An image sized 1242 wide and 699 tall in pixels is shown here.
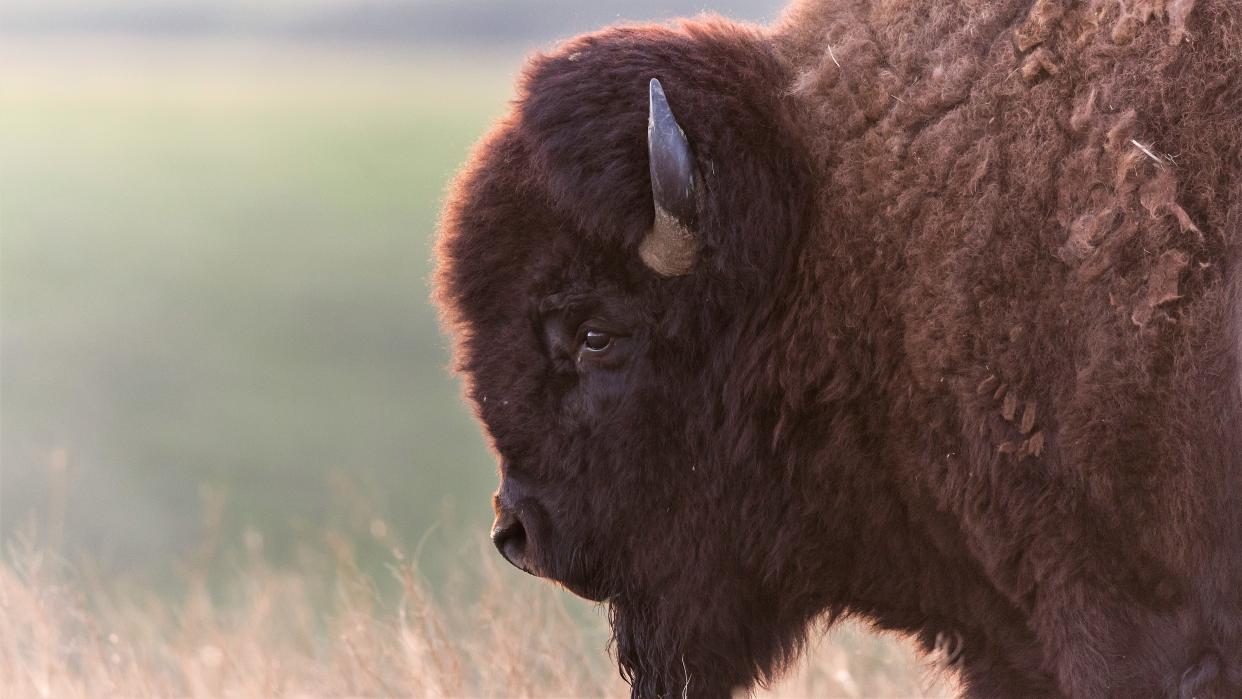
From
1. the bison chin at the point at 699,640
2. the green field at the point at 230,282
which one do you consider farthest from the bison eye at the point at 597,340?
the green field at the point at 230,282

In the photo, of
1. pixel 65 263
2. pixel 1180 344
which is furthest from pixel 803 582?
pixel 65 263

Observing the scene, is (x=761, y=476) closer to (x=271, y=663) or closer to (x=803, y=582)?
(x=803, y=582)

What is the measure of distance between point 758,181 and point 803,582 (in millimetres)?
915

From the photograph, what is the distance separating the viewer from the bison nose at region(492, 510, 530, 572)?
3246 millimetres

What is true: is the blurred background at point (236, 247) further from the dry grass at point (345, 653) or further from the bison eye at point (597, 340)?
the bison eye at point (597, 340)

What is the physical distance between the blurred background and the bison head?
52.6 ft

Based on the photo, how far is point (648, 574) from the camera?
128 inches

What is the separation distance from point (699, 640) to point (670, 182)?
3.65 ft

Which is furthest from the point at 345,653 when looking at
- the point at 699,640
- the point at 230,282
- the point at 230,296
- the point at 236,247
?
the point at 230,296

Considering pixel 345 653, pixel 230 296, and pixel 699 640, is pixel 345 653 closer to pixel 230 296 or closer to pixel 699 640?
pixel 699 640

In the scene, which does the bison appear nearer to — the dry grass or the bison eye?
the bison eye

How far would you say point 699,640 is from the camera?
10.9 feet

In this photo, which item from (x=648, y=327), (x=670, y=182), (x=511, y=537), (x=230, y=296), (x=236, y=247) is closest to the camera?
(x=670, y=182)

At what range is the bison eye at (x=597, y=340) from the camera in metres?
3.09
